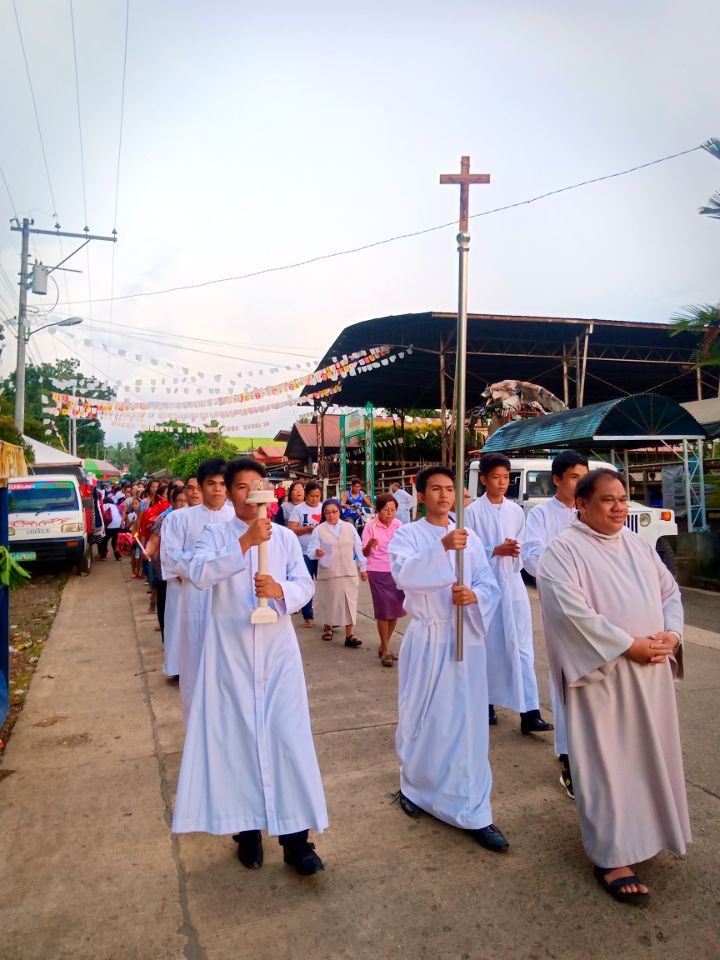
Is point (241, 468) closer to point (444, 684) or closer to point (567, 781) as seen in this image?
point (444, 684)

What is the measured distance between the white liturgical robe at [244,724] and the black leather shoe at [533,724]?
208 centimetres

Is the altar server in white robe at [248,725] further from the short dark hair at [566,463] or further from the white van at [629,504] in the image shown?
the white van at [629,504]

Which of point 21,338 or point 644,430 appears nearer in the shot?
point 644,430

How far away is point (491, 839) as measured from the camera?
10.3ft

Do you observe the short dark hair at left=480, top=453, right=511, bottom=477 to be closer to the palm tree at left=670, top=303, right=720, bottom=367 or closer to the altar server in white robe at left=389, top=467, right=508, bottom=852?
the altar server in white robe at left=389, top=467, right=508, bottom=852

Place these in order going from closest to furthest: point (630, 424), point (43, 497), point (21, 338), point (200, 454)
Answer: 1. point (630, 424)
2. point (43, 497)
3. point (21, 338)
4. point (200, 454)

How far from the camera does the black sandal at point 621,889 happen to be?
271 centimetres

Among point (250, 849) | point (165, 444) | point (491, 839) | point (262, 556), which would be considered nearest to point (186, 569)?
point (262, 556)

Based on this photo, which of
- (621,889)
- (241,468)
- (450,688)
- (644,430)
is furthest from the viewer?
(644,430)

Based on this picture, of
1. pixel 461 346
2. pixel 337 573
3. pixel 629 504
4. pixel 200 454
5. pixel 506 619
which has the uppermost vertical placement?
pixel 200 454

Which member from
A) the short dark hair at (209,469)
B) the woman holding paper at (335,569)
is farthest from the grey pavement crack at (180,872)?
the woman holding paper at (335,569)

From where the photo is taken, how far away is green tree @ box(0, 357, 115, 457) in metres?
22.4

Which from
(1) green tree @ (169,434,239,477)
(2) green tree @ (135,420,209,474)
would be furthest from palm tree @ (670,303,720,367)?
(2) green tree @ (135,420,209,474)

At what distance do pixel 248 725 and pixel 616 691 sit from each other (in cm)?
154
